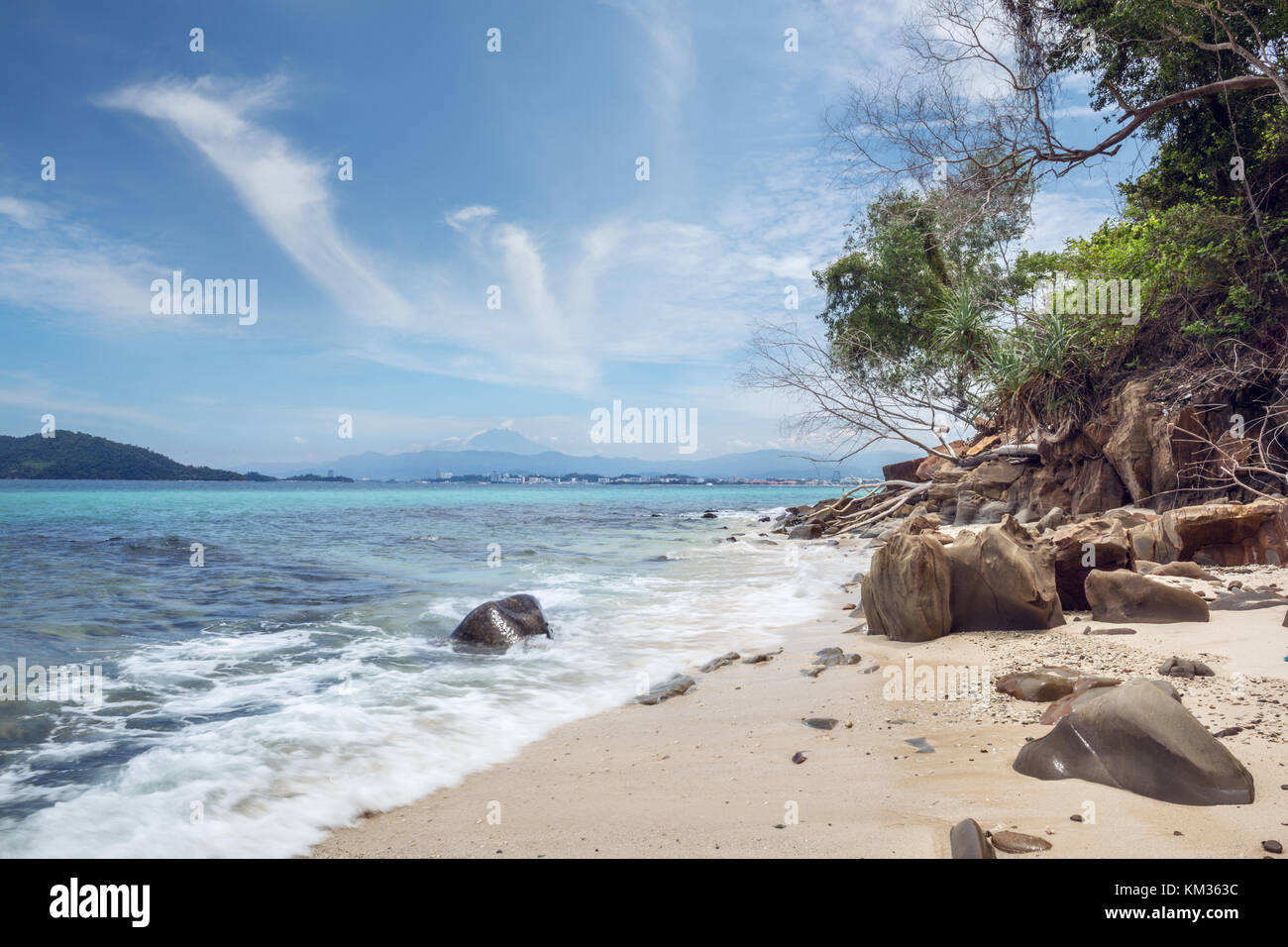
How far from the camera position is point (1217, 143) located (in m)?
11.9

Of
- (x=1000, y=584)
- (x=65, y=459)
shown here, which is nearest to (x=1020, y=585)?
(x=1000, y=584)

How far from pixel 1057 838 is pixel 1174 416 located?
1109cm

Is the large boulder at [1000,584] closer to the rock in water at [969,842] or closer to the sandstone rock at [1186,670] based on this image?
the sandstone rock at [1186,670]

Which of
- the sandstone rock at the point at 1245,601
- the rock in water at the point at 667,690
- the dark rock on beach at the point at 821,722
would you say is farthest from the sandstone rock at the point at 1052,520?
the dark rock on beach at the point at 821,722

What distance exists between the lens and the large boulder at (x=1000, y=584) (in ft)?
19.1

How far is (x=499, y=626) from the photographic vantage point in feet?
26.2

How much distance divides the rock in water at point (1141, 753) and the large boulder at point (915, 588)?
3.07 meters

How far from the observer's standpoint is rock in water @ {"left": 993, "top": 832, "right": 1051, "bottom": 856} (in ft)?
7.77

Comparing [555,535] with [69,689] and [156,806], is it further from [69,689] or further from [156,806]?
[156,806]

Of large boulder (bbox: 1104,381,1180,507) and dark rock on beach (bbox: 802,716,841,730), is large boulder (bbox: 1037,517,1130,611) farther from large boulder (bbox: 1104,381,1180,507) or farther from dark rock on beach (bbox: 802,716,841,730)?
large boulder (bbox: 1104,381,1180,507)

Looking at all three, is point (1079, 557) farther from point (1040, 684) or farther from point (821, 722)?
point (821, 722)

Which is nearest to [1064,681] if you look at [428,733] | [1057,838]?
[1057,838]

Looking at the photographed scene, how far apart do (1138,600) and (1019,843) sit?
437cm

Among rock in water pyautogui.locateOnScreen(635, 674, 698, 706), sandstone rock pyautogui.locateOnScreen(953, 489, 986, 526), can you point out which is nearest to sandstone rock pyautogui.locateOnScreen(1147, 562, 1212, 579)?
rock in water pyautogui.locateOnScreen(635, 674, 698, 706)
